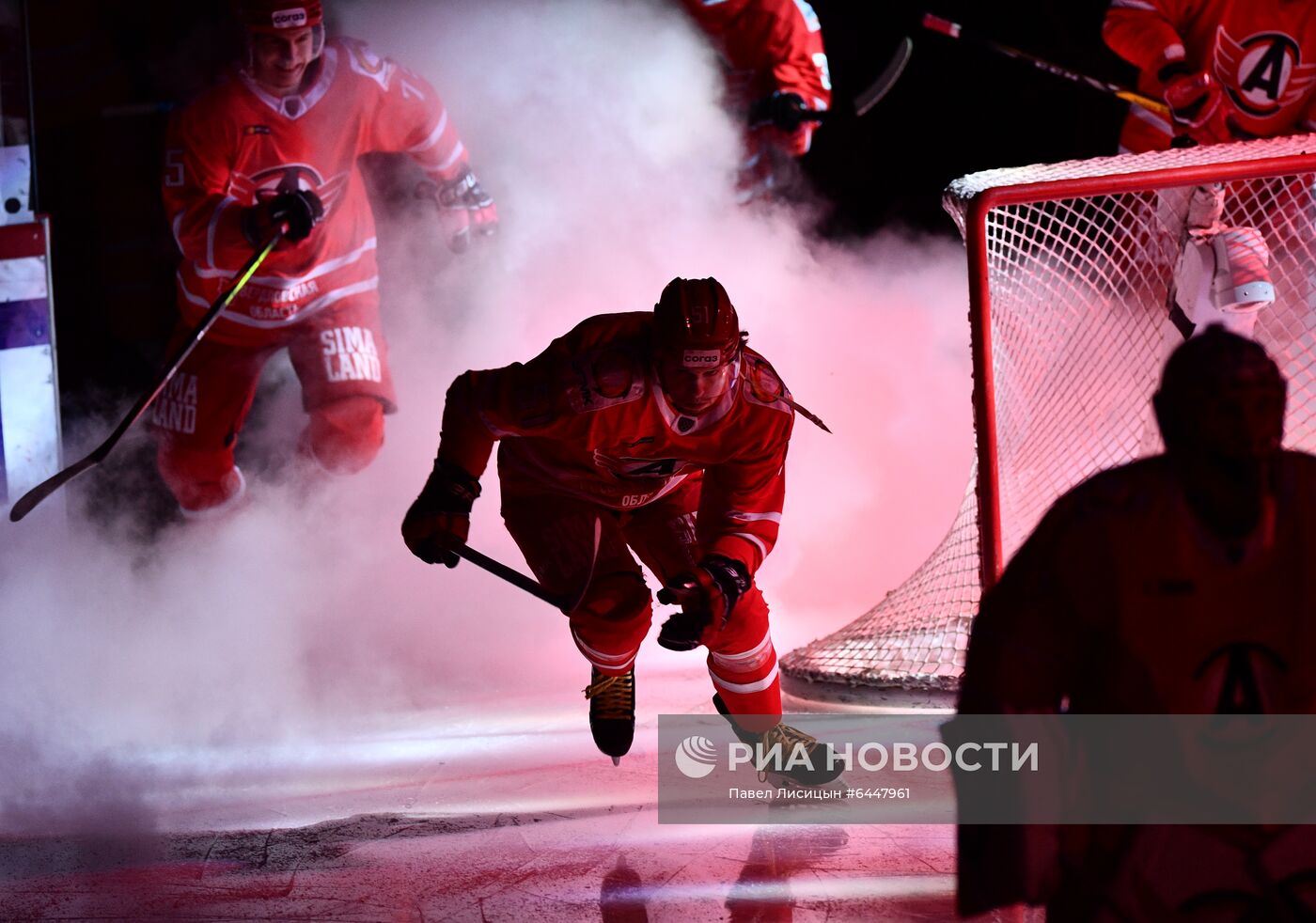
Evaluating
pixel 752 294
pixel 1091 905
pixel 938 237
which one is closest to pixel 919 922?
pixel 1091 905

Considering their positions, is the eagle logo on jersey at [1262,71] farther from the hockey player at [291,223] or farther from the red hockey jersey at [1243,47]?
the hockey player at [291,223]

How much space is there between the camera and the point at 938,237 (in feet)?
16.9

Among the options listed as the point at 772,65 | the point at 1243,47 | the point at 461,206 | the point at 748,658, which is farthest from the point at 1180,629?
the point at 772,65

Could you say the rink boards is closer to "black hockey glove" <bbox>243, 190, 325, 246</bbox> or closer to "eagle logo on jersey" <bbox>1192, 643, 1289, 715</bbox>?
"black hockey glove" <bbox>243, 190, 325, 246</bbox>

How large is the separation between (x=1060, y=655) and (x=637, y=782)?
1.91 m

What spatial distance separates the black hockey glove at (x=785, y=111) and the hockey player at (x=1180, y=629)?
331 centimetres

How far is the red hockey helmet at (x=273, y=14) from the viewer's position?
12.5 feet

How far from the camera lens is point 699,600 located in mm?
2490

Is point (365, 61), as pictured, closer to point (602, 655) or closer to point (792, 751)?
point (602, 655)

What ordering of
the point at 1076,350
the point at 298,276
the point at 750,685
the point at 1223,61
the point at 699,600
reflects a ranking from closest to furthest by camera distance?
the point at 699,600 < the point at 750,685 < the point at 1076,350 < the point at 298,276 < the point at 1223,61

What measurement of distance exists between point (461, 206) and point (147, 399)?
1179 millimetres

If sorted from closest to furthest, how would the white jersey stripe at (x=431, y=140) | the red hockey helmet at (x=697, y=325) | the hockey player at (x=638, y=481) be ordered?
the red hockey helmet at (x=697, y=325)
the hockey player at (x=638, y=481)
the white jersey stripe at (x=431, y=140)

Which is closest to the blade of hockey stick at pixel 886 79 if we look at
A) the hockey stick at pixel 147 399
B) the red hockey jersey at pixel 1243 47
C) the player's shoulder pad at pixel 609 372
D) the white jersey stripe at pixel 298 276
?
the red hockey jersey at pixel 1243 47

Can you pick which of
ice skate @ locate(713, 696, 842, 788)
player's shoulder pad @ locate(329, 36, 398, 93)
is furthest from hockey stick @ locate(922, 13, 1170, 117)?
ice skate @ locate(713, 696, 842, 788)
